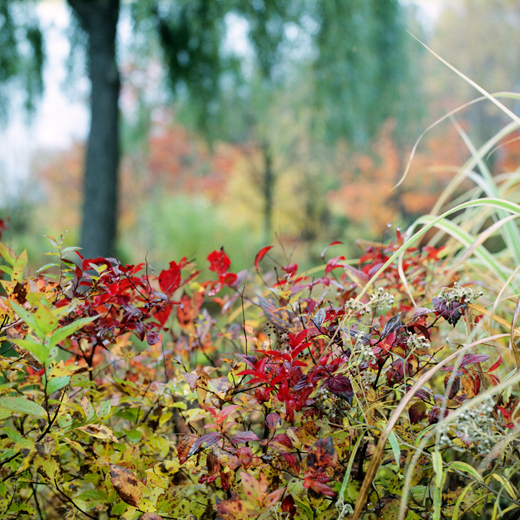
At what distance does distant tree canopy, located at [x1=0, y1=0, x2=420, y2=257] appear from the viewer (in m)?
4.20

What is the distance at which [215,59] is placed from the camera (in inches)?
180

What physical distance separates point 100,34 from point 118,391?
4.49m

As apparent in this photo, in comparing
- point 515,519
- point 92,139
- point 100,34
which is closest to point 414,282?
point 515,519

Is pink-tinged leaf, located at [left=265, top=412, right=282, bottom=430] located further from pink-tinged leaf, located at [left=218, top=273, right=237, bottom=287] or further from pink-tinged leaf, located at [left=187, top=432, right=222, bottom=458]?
pink-tinged leaf, located at [left=218, top=273, right=237, bottom=287]

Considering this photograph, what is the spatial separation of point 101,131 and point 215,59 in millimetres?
1538

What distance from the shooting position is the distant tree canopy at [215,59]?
165 inches

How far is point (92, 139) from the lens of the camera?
4.22 meters

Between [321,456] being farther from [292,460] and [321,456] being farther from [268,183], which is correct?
[268,183]

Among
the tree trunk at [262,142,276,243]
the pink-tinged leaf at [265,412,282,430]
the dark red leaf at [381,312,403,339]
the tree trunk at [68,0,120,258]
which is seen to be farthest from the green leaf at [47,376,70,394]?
the tree trunk at [262,142,276,243]

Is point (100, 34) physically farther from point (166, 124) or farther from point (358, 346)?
point (166, 124)

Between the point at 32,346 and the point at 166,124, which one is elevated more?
the point at 166,124

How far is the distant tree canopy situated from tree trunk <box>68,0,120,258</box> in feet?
0.03

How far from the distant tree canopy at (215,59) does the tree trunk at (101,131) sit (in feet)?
0.03

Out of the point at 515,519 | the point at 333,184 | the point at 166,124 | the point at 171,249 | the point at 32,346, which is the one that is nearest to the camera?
the point at 32,346
